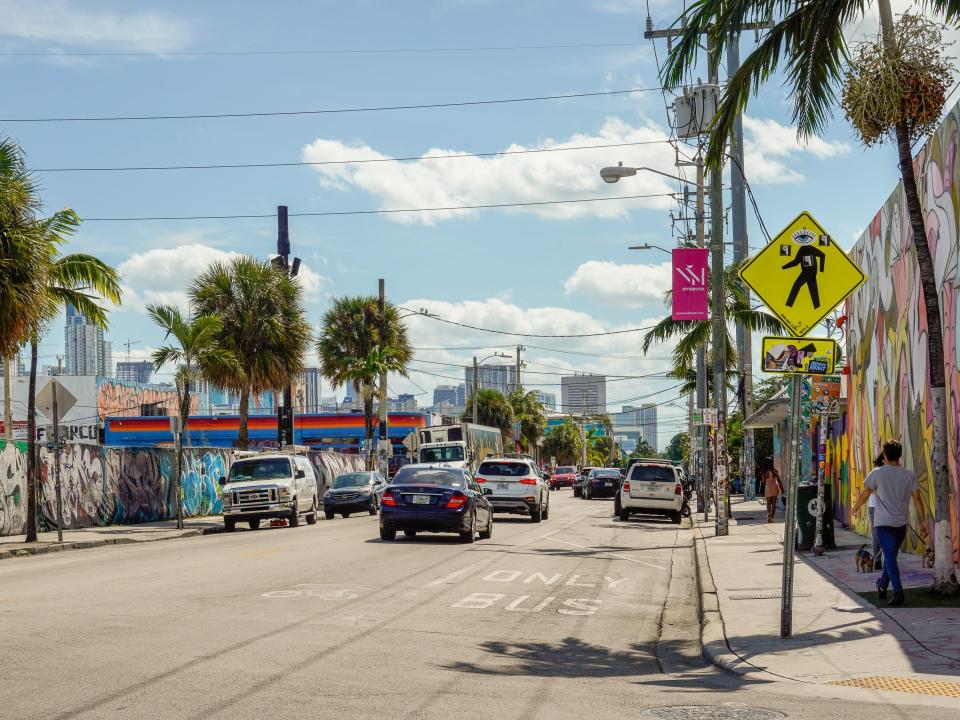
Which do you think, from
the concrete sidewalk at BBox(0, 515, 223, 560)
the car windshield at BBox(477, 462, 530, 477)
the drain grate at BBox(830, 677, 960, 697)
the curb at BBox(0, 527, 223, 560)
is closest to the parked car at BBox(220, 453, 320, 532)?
the concrete sidewalk at BBox(0, 515, 223, 560)

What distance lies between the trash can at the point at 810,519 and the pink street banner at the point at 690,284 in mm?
7932

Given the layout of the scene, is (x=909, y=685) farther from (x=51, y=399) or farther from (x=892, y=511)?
(x=51, y=399)

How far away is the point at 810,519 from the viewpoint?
19.9 meters

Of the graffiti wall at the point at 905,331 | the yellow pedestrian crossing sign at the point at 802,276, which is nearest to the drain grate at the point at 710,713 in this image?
the yellow pedestrian crossing sign at the point at 802,276

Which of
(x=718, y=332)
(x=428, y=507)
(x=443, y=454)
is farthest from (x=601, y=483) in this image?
(x=428, y=507)

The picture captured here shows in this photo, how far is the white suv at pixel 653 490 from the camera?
112 feet

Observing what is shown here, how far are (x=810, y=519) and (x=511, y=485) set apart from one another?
518 inches

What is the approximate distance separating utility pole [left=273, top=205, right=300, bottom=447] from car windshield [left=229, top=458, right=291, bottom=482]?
1094 centimetres

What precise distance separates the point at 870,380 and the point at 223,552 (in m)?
12.4

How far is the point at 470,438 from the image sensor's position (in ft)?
179

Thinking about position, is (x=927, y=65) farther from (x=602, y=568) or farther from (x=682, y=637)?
(x=602, y=568)

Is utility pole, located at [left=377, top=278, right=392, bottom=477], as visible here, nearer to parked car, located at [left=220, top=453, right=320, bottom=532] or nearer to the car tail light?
parked car, located at [left=220, top=453, right=320, bottom=532]

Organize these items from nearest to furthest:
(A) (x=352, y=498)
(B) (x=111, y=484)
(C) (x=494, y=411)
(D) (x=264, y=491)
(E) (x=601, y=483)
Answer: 1. (D) (x=264, y=491)
2. (B) (x=111, y=484)
3. (A) (x=352, y=498)
4. (E) (x=601, y=483)
5. (C) (x=494, y=411)

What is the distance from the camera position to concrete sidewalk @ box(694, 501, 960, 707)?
8664mm
